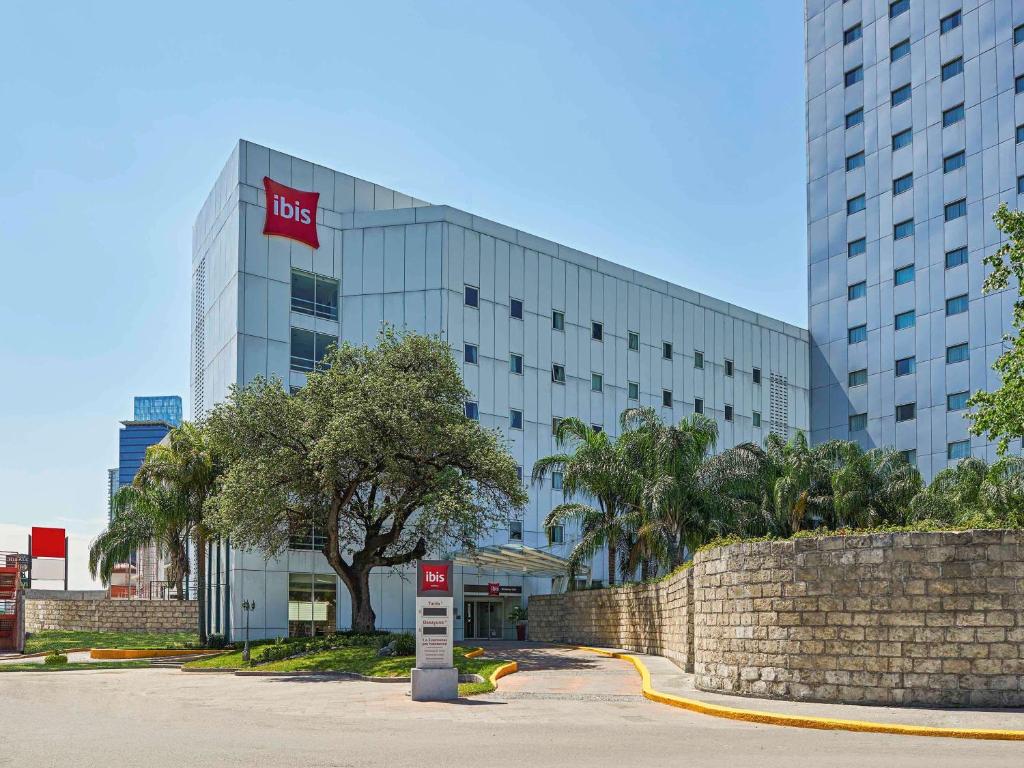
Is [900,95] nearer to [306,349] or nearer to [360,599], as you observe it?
[306,349]

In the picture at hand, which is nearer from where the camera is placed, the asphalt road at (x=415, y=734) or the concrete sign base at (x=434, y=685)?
the asphalt road at (x=415, y=734)

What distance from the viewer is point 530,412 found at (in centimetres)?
5659

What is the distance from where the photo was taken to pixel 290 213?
51531 millimetres

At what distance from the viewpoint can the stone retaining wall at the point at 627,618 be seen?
2777cm

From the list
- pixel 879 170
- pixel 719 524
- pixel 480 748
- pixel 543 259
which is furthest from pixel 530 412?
pixel 480 748

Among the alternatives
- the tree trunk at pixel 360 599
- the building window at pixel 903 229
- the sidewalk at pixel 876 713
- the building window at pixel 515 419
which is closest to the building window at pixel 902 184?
the building window at pixel 903 229

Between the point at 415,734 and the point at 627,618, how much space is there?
2243cm

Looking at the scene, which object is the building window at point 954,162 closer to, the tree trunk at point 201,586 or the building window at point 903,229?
the building window at point 903,229

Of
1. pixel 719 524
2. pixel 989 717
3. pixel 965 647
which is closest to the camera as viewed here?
pixel 989 717

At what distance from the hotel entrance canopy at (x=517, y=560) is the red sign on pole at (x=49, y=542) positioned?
85.6ft

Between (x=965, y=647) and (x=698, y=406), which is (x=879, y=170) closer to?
(x=698, y=406)

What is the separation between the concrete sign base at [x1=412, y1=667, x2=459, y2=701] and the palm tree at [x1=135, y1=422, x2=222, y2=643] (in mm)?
23671

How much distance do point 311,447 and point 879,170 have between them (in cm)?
4537

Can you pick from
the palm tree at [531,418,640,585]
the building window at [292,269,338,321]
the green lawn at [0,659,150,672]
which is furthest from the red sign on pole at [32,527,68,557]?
the palm tree at [531,418,640,585]
